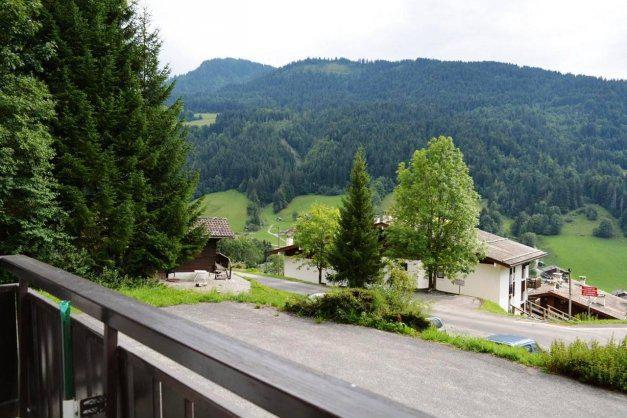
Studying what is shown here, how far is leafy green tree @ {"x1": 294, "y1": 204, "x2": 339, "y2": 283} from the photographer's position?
4038 centimetres

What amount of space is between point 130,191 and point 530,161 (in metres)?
158

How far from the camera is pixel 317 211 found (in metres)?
41.3

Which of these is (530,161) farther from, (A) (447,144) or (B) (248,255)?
(A) (447,144)

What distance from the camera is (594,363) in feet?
27.9

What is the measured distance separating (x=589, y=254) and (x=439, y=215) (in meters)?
84.4

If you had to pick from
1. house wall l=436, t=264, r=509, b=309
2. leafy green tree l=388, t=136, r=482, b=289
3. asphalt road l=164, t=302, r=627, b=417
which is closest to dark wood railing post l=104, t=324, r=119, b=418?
asphalt road l=164, t=302, r=627, b=417

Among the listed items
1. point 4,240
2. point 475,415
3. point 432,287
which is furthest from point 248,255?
point 475,415

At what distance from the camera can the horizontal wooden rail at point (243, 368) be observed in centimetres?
98

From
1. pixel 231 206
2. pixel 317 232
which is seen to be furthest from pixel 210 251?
pixel 231 206

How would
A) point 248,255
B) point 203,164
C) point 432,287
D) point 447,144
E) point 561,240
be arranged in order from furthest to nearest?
point 203,164 < point 561,240 < point 248,255 < point 432,287 < point 447,144

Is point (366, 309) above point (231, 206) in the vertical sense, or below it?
above

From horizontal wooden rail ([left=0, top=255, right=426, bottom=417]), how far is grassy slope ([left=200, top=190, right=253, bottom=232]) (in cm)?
11445

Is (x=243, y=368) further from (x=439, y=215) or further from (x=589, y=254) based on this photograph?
(x=589, y=254)

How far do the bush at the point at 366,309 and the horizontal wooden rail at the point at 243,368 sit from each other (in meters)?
10.4
